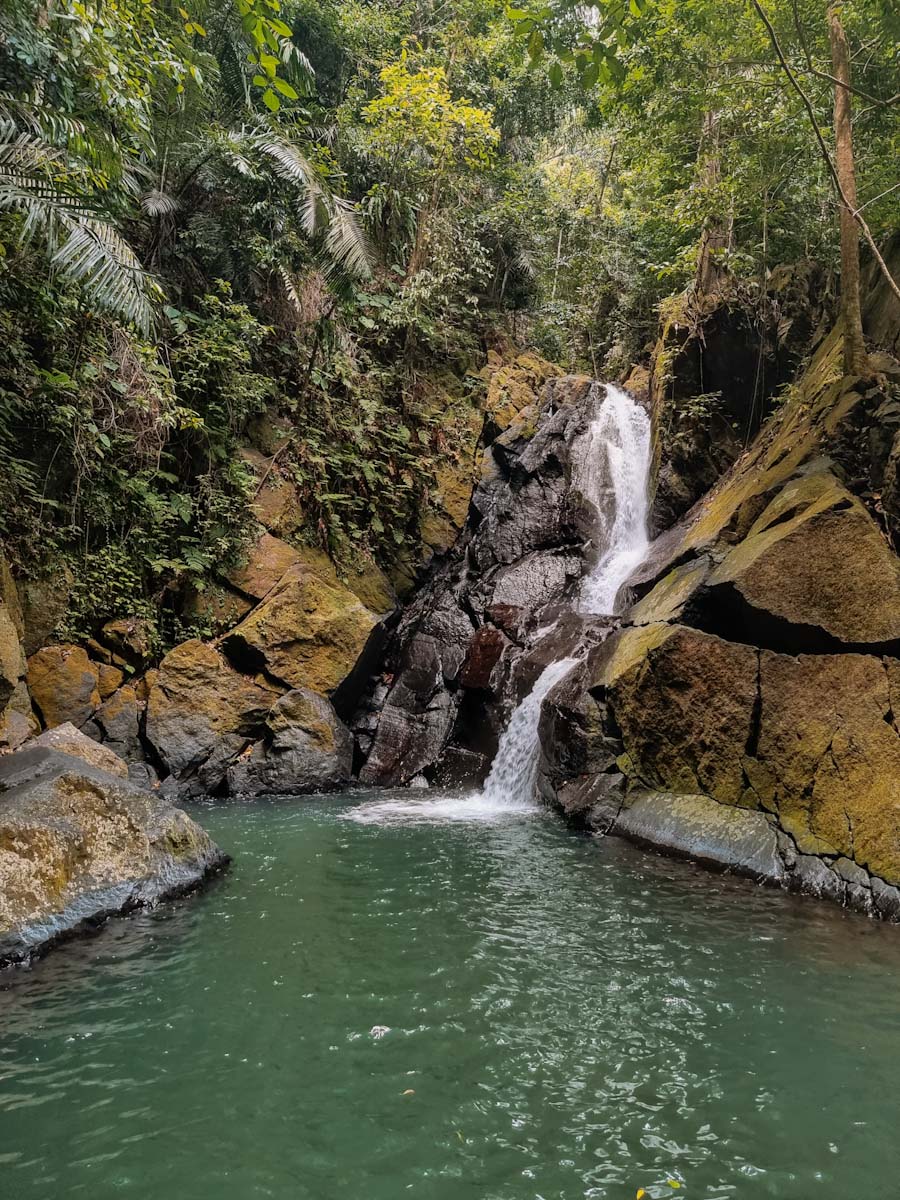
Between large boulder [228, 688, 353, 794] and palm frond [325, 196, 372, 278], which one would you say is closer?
large boulder [228, 688, 353, 794]

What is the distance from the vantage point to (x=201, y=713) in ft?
35.9

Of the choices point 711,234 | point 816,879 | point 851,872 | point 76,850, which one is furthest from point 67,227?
point 711,234

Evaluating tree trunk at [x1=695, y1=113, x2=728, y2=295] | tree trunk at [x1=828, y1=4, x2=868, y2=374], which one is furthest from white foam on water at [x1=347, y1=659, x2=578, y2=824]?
tree trunk at [x1=695, y1=113, x2=728, y2=295]

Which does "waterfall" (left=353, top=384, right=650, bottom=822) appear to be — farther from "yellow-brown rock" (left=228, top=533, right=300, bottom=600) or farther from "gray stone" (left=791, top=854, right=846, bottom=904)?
"yellow-brown rock" (left=228, top=533, right=300, bottom=600)

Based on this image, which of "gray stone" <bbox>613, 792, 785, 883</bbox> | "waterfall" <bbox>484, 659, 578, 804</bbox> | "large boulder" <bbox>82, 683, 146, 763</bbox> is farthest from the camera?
"large boulder" <bbox>82, 683, 146, 763</bbox>

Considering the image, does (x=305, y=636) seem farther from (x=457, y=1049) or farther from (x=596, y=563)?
(x=457, y=1049)

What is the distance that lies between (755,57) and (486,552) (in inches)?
365

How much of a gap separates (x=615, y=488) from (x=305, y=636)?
728 centimetres

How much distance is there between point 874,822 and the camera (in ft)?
20.8

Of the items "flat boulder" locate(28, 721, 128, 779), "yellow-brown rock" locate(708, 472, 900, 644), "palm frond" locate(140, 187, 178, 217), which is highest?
"palm frond" locate(140, 187, 178, 217)

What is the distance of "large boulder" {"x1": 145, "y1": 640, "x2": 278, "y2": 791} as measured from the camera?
1058 centimetres

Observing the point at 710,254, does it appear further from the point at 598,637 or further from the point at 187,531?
the point at 187,531

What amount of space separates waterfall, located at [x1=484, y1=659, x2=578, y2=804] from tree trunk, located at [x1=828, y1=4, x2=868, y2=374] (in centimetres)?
560

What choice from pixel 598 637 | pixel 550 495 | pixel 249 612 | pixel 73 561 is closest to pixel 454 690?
pixel 598 637
